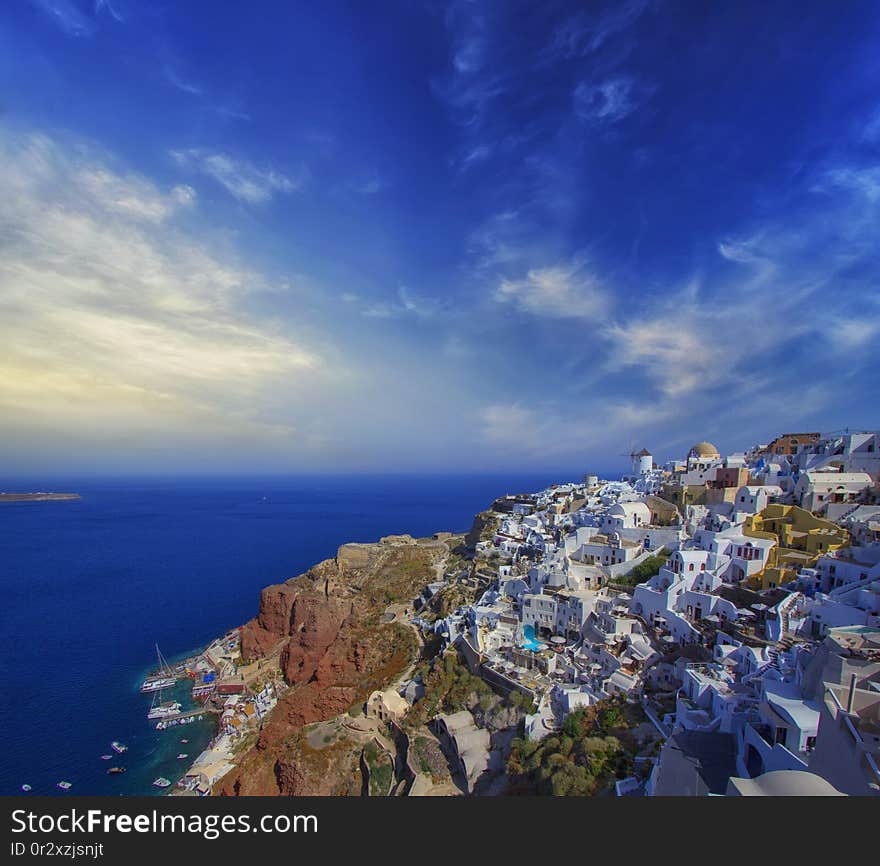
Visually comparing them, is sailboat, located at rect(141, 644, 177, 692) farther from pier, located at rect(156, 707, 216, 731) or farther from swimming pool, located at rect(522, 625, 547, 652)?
swimming pool, located at rect(522, 625, 547, 652)

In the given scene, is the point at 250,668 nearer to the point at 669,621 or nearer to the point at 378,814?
the point at 669,621

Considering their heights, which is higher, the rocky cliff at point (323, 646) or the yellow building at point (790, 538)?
the yellow building at point (790, 538)

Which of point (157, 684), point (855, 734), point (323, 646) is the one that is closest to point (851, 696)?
point (855, 734)

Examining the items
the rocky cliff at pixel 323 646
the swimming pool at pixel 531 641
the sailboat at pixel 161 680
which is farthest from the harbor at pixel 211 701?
the swimming pool at pixel 531 641

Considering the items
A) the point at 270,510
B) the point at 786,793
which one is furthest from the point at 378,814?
the point at 270,510

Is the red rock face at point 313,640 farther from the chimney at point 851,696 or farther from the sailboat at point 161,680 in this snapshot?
the chimney at point 851,696

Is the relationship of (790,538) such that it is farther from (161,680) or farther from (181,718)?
(161,680)
